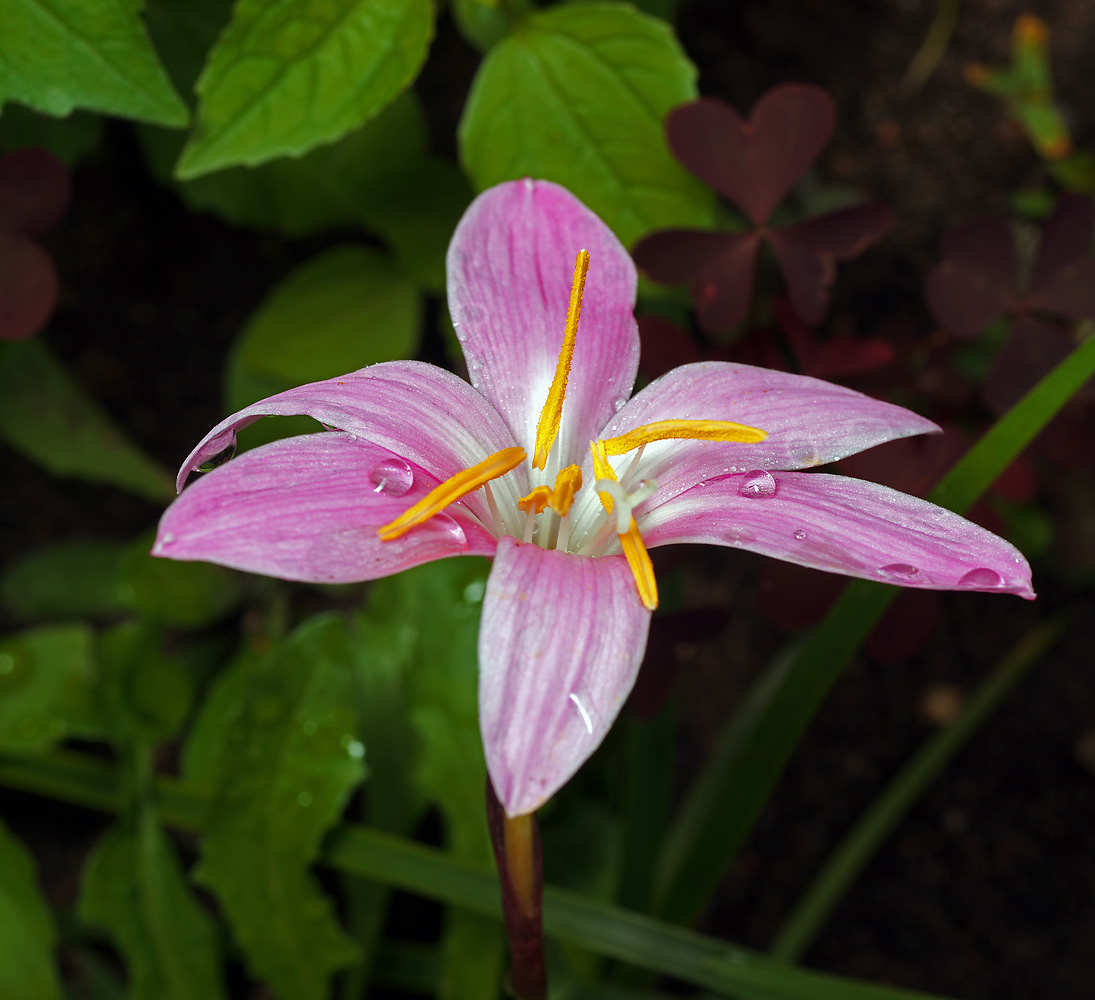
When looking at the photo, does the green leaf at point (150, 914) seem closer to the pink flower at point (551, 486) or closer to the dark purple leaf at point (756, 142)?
the pink flower at point (551, 486)

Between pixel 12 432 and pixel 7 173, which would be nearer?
pixel 7 173

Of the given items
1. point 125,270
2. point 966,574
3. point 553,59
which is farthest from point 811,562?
point 125,270

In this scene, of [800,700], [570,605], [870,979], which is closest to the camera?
[570,605]

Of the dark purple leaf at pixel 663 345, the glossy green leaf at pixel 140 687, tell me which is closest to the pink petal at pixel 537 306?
the dark purple leaf at pixel 663 345

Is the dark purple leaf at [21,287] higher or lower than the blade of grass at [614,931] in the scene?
higher

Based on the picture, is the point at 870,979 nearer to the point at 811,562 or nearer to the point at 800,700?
the point at 800,700

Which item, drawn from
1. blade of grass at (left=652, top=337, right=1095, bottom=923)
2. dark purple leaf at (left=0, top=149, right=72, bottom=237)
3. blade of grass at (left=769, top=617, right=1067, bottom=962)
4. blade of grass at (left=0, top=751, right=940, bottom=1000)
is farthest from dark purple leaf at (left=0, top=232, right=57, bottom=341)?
blade of grass at (left=769, top=617, right=1067, bottom=962)

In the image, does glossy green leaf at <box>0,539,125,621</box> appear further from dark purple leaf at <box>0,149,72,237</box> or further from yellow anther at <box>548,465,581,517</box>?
yellow anther at <box>548,465,581,517</box>
